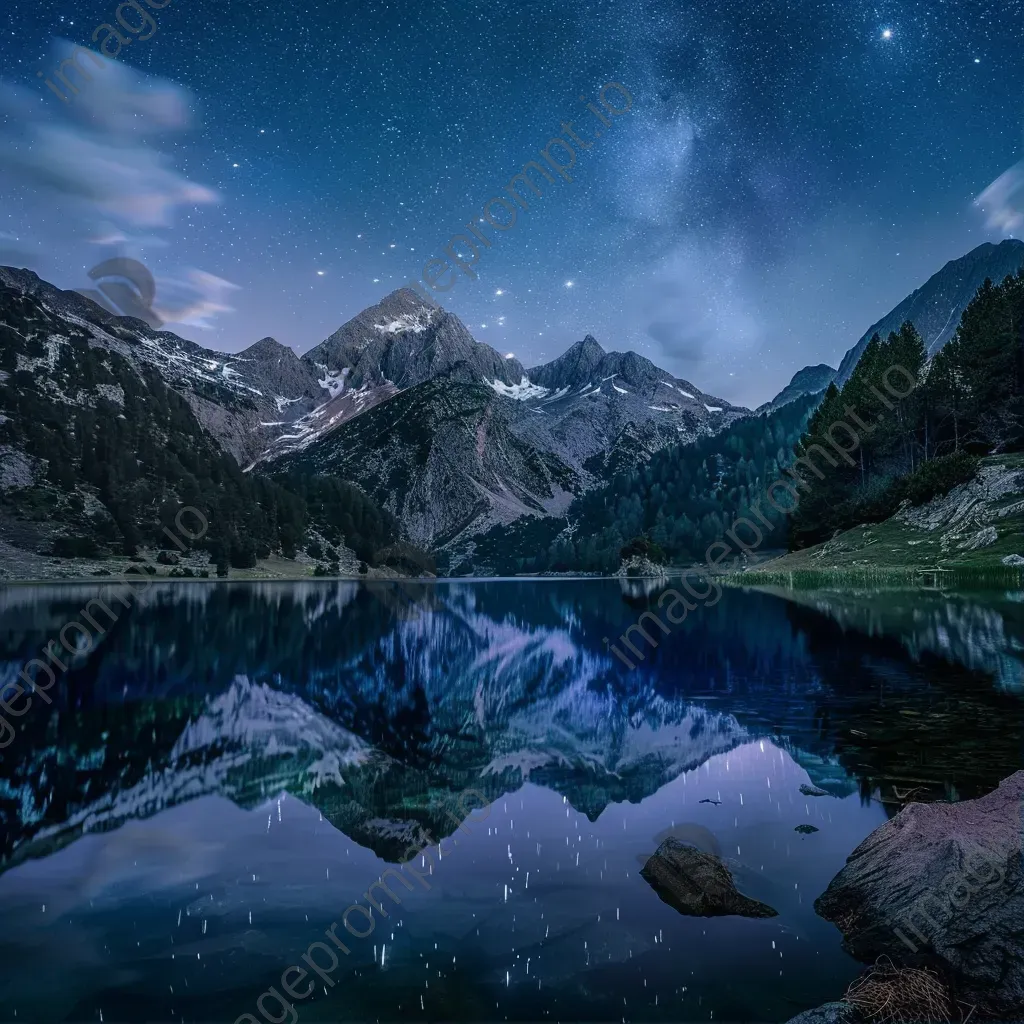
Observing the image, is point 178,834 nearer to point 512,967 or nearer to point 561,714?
point 512,967

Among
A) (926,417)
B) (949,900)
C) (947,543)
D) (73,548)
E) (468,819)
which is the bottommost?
(947,543)

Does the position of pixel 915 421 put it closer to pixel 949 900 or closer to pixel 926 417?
pixel 926 417

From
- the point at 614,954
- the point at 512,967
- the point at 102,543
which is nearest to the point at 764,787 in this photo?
the point at 614,954

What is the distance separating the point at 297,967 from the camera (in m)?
9.13

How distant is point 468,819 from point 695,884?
595 cm

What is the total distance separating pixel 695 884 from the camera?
10.6m

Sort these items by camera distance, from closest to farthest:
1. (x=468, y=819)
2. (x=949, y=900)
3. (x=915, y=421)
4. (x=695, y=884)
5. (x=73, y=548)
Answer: (x=949, y=900)
(x=695, y=884)
(x=468, y=819)
(x=915, y=421)
(x=73, y=548)

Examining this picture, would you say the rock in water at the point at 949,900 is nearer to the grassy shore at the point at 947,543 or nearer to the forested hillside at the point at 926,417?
the grassy shore at the point at 947,543

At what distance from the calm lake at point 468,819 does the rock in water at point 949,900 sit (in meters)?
0.61

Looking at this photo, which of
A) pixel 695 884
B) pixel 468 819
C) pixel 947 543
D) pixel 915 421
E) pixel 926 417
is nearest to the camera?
pixel 695 884

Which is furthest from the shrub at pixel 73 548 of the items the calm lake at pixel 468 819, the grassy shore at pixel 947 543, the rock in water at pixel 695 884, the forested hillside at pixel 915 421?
the rock in water at pixel 695 884

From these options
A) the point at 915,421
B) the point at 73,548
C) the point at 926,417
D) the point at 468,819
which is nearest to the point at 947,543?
the point at 926,417

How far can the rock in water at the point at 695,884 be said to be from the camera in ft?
33.4

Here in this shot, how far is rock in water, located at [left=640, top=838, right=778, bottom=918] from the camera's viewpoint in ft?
33.4
